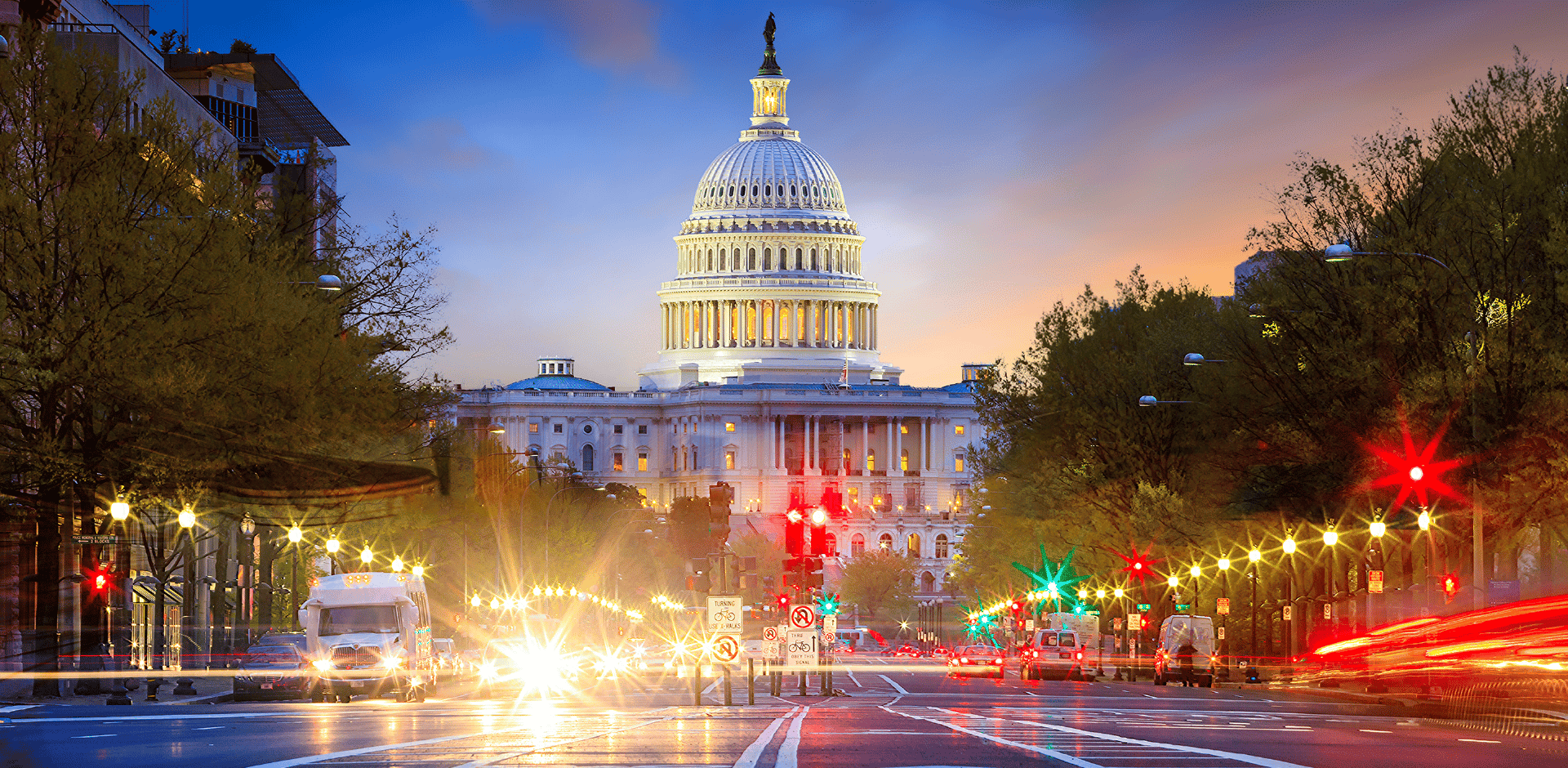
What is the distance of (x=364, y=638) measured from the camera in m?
45.1

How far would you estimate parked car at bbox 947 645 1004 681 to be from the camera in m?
80.6

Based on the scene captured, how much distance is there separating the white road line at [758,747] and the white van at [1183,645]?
33346 mm

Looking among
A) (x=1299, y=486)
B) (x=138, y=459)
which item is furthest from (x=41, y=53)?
(x=1299, y=486)

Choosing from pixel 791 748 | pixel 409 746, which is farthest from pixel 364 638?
pixel 791 748

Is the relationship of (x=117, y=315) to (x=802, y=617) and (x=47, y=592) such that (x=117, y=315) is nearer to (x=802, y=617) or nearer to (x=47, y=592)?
(x=47, y=592)

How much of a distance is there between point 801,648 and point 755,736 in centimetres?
1925

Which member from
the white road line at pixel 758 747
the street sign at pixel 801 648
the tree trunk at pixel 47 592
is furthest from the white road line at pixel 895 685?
the white road line at pixel 758 747

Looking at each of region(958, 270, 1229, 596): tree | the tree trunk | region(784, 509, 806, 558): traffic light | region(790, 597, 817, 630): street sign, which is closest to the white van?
region(958, 270, 1229, 596): tree

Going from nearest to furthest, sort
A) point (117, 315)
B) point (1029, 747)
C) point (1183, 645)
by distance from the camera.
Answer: point (1029, 747)
point (117, 315)
point (1183, 645)

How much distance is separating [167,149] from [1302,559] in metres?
44.1

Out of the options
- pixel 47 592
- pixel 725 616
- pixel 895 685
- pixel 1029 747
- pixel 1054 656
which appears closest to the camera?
pixel 1029 747

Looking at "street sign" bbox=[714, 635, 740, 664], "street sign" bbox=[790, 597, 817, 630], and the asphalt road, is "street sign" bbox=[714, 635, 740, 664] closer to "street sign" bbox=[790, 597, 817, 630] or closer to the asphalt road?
the asphalt road

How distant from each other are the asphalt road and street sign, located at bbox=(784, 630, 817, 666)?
2857mm

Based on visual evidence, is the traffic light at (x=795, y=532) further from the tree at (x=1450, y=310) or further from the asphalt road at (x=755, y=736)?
the tree at (x=1450, y=310)
